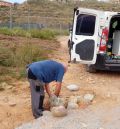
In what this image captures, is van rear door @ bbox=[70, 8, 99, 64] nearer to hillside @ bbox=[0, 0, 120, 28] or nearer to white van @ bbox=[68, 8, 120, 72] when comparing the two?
white van @ bbox=[68, 8, 120, 72]

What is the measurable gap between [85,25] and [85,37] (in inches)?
15.8

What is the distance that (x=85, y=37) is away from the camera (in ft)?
43.6

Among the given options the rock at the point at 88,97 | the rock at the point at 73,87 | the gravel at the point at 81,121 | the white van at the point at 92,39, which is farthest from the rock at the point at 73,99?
the white van at the point at 92,39

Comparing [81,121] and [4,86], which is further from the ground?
[81,121]

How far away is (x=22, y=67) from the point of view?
46.4 ft

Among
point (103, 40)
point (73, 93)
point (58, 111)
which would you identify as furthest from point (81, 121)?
point (103, 40)

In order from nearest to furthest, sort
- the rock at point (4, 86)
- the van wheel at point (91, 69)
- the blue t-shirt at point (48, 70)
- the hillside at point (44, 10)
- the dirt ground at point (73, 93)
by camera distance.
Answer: the blue t-shirt at point (48, 70), the dirt ground at point (73, 93), the rock at point (4, 86), the van wheel at point (91, 69), the hillside at point (44, 10)

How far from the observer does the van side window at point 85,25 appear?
13297mm

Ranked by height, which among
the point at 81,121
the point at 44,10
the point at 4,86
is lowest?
the point at 44,10

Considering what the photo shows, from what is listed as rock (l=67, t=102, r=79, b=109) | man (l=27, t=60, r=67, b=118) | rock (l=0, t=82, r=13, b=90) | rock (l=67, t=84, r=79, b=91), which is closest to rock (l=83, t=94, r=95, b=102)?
rock (l=67, t=102, r=79, b=109)

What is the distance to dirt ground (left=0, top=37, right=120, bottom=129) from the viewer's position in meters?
9.45

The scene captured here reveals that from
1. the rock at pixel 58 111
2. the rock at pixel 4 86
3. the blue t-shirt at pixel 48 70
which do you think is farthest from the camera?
the rock at pixel 4 86

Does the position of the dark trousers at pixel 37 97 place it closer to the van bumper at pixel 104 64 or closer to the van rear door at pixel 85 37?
the van rear door at pixel 85 37

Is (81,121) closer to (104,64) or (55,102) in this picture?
(55,102)
